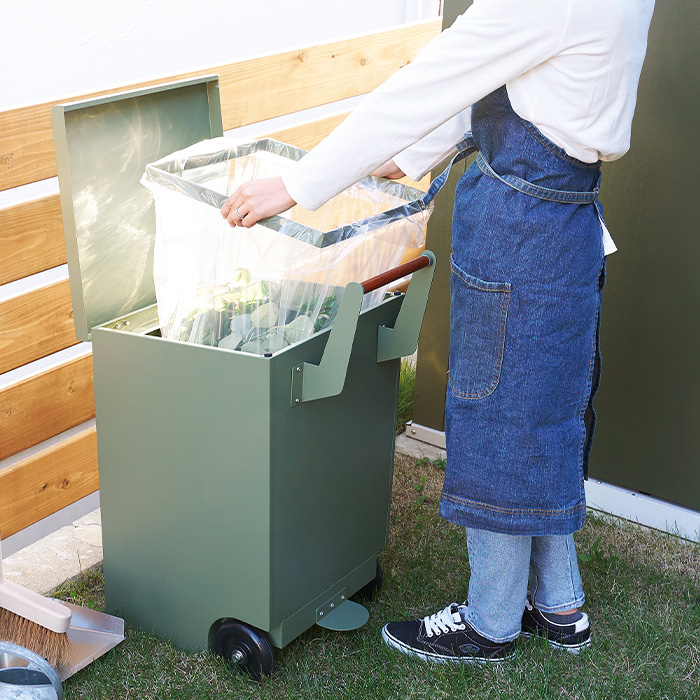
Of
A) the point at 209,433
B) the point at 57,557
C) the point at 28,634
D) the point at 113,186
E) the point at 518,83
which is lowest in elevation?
the point at 57,557

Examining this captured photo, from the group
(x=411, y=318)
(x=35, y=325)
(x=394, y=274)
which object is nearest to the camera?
(x=394, y=274)

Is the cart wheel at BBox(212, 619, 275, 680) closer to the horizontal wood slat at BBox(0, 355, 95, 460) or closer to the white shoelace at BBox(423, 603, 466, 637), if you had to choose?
the white shoelace at BBox(423, 603, 466, 637)

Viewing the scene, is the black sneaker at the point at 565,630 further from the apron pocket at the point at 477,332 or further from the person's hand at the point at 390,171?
the person's hand at the point at 390,171

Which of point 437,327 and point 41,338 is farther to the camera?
point 437,327

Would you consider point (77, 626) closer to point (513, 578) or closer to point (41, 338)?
point (41, 338)

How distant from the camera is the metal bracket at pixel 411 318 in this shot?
1.87 metres

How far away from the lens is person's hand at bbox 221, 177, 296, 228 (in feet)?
5.14

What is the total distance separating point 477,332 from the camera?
1.69m

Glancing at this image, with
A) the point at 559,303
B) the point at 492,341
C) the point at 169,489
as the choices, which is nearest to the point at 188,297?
the point at 169,489

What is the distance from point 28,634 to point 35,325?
84 centimetres

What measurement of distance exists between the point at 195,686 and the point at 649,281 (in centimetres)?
156

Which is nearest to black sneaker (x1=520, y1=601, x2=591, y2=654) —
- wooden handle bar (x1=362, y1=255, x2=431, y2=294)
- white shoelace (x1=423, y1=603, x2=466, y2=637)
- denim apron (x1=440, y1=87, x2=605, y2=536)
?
→ white shoelace (x1=423, y1=603, x2=466, y2=637)

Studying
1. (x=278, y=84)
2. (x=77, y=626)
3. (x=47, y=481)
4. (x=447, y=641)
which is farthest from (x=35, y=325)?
(x=447, y=641)

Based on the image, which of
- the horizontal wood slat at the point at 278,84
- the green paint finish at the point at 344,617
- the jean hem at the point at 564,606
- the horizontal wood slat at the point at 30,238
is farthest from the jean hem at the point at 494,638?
the horizontal wood slat at the point at 278,84
